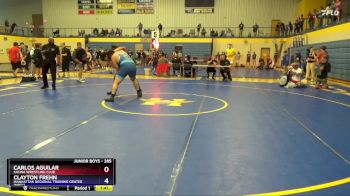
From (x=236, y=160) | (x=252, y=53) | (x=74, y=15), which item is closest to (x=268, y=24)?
(x=252, y=53)

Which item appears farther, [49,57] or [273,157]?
[49,57]

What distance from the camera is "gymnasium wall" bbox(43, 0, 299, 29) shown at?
35.7 meters

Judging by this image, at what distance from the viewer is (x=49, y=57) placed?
1132 cm

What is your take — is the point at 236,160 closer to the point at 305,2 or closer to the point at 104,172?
the point at 104,172

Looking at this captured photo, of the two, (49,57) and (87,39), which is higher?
(87,39)

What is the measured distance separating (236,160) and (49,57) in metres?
8.89

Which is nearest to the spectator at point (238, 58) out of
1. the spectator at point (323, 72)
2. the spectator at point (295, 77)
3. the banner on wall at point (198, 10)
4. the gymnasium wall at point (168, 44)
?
the gymnasium wall at point (168, 44)

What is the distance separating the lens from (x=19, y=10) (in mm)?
40031

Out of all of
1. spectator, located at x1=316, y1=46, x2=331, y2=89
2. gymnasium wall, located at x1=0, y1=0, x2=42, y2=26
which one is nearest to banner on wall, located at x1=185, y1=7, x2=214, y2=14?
gymnasium wall, located at x1=0, y1=0, x2=42, y2=26

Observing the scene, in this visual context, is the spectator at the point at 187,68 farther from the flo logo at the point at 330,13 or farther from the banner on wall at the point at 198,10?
the banner on wall at the point at 198,10
